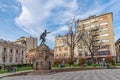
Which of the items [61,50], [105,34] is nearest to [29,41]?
[61,50]

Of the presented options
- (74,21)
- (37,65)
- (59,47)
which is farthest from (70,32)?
(59,47)

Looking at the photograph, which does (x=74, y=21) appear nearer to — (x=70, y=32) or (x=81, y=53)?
(x=70, y=32)

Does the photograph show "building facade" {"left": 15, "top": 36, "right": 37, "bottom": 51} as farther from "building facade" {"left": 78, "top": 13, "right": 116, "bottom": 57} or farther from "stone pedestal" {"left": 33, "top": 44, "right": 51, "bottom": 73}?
"stone pedestal" {"left": 33, "top": 44, "right": 51, "bottom": 73}

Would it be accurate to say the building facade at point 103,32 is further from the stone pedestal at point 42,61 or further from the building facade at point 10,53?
the stone pedestal at point 42,61

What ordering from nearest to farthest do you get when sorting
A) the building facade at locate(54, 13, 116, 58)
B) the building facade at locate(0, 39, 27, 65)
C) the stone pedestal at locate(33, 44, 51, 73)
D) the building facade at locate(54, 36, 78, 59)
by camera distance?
the stone pedestal at locate(33, 44, 51, 73) → the building facade at locate(0, 39, 27, 65) → the building facade at locate(54, 13, 116, 58) → the building facade at locate(54, 36, 78, 59)

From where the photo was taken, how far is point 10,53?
59938 mm

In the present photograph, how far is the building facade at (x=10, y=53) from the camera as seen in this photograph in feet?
183

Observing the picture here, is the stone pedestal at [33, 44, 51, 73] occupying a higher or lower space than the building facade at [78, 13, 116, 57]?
lower

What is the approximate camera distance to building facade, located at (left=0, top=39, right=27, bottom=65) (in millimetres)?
55916

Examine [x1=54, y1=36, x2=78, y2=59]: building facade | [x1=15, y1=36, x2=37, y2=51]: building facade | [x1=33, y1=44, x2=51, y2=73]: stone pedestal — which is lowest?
[x1=33, y1=44, x2=51, y2=73]: stone pedestal

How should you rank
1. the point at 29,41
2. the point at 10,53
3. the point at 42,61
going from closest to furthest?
1. the point at 42,61
2. the point at 10,53
3. the point at 29,41

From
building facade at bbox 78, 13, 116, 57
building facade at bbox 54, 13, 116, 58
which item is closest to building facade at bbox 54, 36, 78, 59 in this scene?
building facade at bbox 54, 13, 116, 58

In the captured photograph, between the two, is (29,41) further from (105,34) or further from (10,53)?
(105,34)

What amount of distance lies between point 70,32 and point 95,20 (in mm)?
30064
